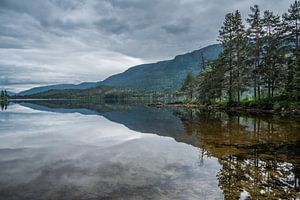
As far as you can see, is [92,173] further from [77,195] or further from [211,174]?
[211,174]

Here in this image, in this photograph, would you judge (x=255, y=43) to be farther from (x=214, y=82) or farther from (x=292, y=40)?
(x=214, y=82)

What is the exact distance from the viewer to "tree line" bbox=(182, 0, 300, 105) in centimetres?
3794

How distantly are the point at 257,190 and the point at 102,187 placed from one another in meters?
4.28

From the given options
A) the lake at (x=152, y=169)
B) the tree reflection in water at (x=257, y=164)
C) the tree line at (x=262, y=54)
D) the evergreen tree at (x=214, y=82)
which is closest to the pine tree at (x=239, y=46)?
the tree line at (x=262, y=54)

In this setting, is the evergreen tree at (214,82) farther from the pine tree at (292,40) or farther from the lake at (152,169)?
the lake at (152,169)

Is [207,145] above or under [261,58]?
under

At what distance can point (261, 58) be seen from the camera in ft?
135

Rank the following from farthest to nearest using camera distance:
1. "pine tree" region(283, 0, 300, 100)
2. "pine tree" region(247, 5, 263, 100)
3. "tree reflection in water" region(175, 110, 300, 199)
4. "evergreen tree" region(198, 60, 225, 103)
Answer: "evergreen tree" region(198, 60, 225, 103) → "pine tree" region(247, 5, 263, 100) → "pine tree" region(283, 0, 300, 100) → "tree reflection in water" region(175, 110, 300, 199)

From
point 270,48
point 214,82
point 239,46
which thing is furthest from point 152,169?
point 214,82

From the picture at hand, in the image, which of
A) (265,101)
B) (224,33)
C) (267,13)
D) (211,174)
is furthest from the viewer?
(224,33)

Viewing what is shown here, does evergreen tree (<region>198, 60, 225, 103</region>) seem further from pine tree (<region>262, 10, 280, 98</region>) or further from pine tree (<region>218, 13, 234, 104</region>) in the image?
pine tree (<region>262, 10, 280, 98</region>)

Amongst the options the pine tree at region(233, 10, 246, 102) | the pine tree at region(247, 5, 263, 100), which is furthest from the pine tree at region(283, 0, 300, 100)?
the pine tree at region(233, 10, 246, 102)

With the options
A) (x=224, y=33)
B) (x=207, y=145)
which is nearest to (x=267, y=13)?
(x=224, y=33)

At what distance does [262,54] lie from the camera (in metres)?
41.8
